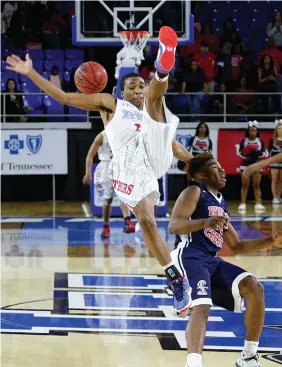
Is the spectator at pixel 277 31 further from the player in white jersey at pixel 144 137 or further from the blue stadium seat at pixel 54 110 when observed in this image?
the player in white jersey at pixel 144 137

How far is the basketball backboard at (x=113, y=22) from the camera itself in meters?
13.8

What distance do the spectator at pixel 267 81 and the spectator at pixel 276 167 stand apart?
5.07 ft

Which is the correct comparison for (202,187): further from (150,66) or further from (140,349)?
(150,66)

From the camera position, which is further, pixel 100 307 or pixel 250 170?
pixel 100 307

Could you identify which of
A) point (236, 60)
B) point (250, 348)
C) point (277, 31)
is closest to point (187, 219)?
point (250, 348)

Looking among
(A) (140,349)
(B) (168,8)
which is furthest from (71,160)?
(A) (140,349)

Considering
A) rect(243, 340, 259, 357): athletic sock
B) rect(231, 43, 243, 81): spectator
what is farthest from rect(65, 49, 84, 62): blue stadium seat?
rect(243, 340, 259, 357): athletic sock

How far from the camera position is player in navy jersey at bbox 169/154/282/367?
17.7 ft

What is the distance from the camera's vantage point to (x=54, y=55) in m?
19.2

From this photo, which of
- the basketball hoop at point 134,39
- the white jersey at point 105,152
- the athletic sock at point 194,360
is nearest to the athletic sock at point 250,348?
the athletic sock at point 194,360

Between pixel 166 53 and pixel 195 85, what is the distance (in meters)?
12.5

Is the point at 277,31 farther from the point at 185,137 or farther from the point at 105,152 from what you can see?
the point at 105,152

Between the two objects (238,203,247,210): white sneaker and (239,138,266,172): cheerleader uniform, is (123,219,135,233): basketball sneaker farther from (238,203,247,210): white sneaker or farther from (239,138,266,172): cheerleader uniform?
(239,138,266,172): cheerleader uniform

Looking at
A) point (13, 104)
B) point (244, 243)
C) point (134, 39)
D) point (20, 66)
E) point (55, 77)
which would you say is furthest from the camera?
point (13, 104)
